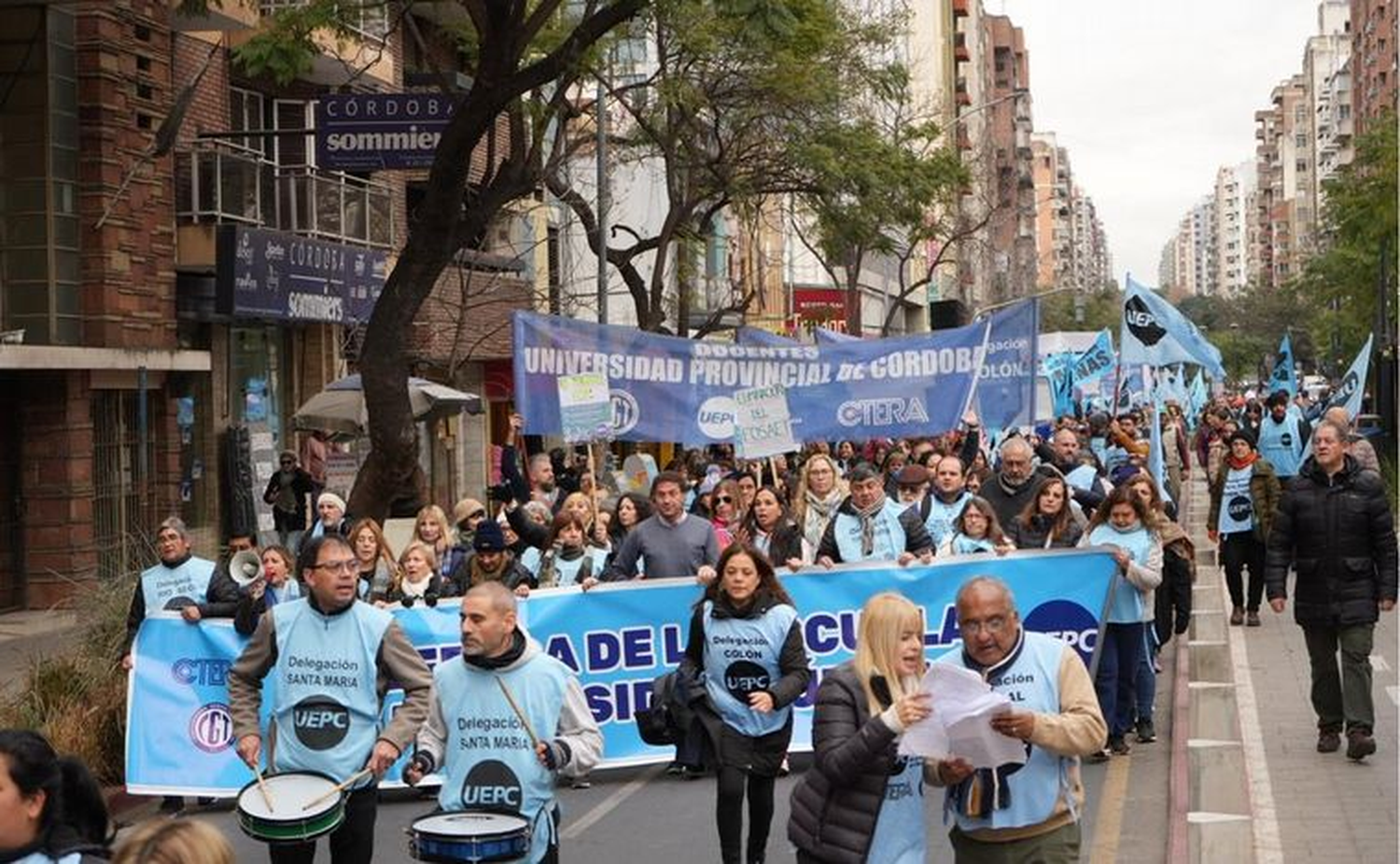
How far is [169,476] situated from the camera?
928 inches

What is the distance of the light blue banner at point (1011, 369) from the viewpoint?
58.3ft

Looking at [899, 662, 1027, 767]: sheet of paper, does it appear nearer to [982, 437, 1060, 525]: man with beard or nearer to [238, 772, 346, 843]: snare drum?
[238, 772, 346, 843]: snare drum

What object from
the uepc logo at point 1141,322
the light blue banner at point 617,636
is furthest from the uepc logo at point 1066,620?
the uepc logo at point 1141,322

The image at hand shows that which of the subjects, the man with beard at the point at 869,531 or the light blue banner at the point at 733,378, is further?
the light blue banner at the point at 733,378

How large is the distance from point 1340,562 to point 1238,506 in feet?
Answer: 21.3

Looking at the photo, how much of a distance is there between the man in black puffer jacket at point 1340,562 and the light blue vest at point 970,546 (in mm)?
1588

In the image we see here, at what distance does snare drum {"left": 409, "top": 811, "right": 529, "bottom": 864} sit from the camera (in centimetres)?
634

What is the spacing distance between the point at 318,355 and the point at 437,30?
660cm

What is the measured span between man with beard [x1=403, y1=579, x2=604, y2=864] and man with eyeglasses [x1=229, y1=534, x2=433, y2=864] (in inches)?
21.4

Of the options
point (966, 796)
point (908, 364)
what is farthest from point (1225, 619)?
point (966, 796)

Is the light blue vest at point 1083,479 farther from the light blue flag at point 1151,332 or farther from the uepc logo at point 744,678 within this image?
the uepc logo at point 744,678

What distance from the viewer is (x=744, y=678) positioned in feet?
29.8

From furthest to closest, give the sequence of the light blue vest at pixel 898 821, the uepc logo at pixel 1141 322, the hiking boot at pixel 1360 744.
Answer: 1. the uepc logo at pixel 1141 322
2. the hiking boot at pixel 1360 744
3. the light blue vest at pixel 898 821

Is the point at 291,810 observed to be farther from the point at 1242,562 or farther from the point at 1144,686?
the point at 1242,562
